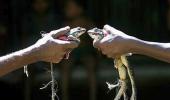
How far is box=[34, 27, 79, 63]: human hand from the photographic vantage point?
9.46 ft

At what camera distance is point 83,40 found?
669 centimetres

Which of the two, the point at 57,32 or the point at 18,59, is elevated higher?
the point at 57,32

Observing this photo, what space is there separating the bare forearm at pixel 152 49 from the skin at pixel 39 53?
0.25 metres

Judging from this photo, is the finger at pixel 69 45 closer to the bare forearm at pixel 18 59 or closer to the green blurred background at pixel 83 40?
the bare forearm at pixel 18 59

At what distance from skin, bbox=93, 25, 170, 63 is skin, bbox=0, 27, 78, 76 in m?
0.13

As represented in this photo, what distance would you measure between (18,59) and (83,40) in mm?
3821

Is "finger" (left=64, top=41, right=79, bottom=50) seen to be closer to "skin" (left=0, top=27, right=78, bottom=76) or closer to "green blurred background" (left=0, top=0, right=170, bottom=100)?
"skin" (left=0, top=27, right=78, bottom=76)

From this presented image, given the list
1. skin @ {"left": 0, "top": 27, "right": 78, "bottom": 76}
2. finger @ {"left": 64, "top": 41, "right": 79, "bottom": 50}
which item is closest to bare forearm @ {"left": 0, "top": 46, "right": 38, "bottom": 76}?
skin @ {"left": 0, "top": 27, "right": 78, "bottom": 76}

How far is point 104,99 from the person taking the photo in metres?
7.15

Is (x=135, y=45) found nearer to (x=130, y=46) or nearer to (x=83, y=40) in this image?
(x=130, y=46)

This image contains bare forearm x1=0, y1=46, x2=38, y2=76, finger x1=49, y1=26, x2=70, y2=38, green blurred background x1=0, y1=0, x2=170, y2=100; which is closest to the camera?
bare forearm x1=0, y1=46, x2=38, y2=76

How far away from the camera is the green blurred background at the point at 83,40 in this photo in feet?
22.5

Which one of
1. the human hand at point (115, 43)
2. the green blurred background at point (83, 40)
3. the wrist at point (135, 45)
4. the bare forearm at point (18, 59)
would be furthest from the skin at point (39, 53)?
the green blurred background at point (83, 40)

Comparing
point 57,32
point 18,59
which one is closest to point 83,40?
point 57,32
